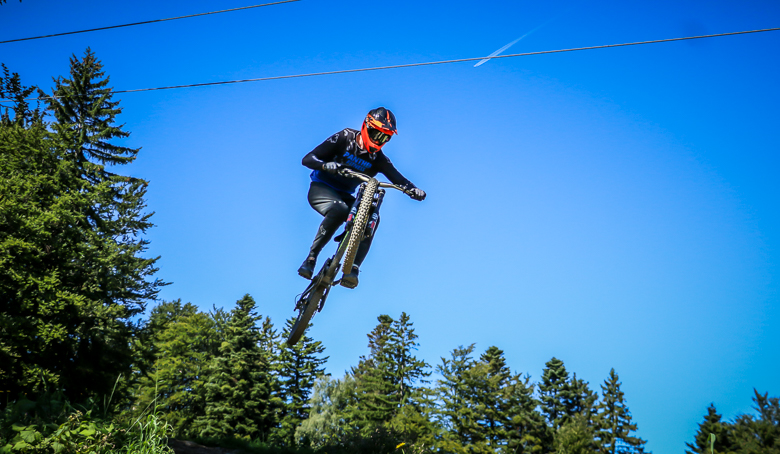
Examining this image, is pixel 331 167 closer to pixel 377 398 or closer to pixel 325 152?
pixel 325 152

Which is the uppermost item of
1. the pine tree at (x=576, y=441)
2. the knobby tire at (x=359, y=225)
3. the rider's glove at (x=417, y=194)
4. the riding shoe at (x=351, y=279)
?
the pine tree at (x=576, y=441)

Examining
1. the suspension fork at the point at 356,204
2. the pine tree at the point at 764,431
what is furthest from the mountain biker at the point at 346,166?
the pine tree at the point at 764,431

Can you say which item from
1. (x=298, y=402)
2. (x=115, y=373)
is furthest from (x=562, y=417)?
(x=115, y=373)

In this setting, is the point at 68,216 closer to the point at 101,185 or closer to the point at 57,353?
the point at 101,185

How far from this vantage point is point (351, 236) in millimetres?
6957

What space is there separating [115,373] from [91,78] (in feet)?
49.0

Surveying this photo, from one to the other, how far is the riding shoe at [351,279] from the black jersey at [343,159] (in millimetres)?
1293

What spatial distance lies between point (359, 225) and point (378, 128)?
52.8 inches

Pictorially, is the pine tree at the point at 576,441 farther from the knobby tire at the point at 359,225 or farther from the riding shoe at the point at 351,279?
the knobby tire at the point at 359,225

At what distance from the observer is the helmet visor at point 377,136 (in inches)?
279

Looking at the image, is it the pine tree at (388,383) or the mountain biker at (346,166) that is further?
the pine tree at (388,383)

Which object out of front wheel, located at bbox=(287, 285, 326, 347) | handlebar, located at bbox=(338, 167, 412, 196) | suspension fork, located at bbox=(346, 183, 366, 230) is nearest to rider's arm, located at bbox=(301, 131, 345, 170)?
handlebar, located at bbox=(338, 167, 412, 196)

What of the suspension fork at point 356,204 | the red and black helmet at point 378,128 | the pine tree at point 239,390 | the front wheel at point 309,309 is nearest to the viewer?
the red and black helmet at point 378,128

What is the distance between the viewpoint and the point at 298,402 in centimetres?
3862
